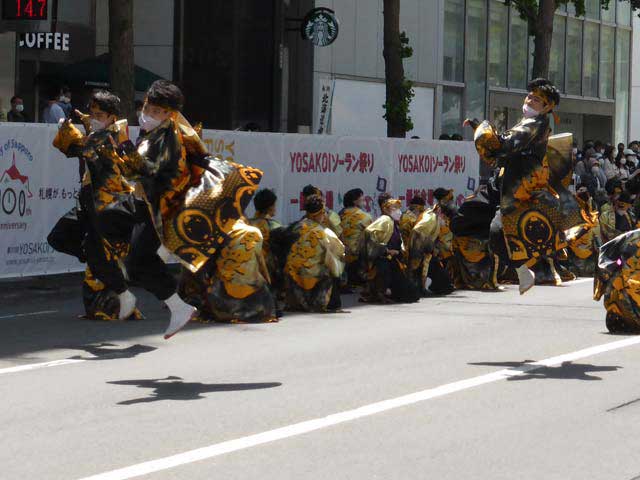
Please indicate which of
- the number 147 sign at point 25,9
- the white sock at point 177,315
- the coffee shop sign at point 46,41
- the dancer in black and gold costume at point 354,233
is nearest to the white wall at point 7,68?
the coffee shop sign at point 46,41

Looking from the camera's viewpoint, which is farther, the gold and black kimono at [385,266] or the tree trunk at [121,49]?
the tree trunk at [121,49]

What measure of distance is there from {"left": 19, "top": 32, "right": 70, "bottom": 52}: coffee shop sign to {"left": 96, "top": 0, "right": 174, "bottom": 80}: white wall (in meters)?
2.18

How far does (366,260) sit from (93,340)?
14.6 ft

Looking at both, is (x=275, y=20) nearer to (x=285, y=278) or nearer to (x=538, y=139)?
(x=285, y=278)

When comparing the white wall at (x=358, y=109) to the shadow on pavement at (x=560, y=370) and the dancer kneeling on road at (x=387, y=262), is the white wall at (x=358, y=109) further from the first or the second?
the shadow on pavement at (x=560, y=370)

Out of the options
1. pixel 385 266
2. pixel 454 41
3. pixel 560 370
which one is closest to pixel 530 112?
pixel 560 370

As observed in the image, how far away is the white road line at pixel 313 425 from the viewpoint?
641 centimetres

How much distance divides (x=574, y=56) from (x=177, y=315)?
34.1 metres

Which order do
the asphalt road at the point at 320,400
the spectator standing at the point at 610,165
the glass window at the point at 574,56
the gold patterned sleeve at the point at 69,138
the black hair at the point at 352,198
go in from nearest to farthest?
the asphalt road at the point at 320,400, the gold patterned sleeve at the point at 69,138, the black hair at the point at 352,198, the spectator standing at the point at 610,165, the glass window at the point at 574,56

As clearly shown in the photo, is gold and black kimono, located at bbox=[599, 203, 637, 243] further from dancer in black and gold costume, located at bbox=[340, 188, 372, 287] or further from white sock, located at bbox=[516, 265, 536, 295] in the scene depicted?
white sock, located at bbox=[516, 265, 536, 295]

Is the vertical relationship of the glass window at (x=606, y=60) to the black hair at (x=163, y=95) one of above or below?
above

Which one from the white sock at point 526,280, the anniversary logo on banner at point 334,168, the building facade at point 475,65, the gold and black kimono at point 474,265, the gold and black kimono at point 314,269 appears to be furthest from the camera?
the building facade at point 475,65

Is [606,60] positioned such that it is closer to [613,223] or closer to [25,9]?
[613,223]

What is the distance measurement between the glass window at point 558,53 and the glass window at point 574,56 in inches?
15.4
